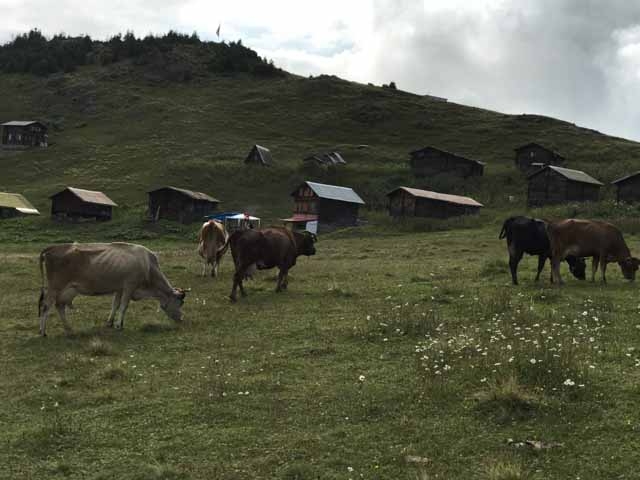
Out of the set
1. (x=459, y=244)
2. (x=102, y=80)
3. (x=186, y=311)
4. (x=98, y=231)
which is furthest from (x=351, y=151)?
(x=186, y=311)

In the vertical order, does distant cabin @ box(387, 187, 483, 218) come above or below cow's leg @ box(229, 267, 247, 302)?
above

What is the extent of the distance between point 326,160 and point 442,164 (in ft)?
58.6

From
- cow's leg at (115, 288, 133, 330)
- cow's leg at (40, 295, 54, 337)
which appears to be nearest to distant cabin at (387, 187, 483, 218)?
cow's leg at (115, 288, 133, 330)

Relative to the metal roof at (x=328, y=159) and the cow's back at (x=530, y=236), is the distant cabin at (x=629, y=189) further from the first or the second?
the cow's back at (x=530, y=236)

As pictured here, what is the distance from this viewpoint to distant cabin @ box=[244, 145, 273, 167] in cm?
9504

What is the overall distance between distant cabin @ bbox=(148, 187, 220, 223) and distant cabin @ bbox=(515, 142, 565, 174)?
48.5 metres

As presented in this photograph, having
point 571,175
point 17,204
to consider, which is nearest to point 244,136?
point 17,204

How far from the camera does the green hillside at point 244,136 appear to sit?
288 feet

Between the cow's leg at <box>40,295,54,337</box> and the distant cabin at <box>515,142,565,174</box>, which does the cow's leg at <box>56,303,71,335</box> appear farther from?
the distant cabin at <box>515,142,565,174</box>

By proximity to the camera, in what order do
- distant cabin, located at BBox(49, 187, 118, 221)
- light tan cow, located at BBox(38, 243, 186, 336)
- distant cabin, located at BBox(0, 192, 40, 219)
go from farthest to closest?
1. distant cabin, located at BBox(49, 187, 118, 221)
2. distant cabin, located at BBox(0, 192, 40, 219)
3. light tan cow, located at BBox(38, 243, 186, 336)

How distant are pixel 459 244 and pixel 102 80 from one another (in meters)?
137

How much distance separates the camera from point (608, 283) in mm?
18969

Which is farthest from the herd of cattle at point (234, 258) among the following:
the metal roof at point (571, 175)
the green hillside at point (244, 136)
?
the green hillside at point (244, 136)

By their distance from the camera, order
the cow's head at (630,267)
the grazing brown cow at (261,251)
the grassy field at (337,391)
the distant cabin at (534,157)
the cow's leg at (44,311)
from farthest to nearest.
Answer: the distant cabin at (534,157)
the grazing brown cow at (261,251)
the cow's head at (630,267)
the cow's leg at (44,311)
the grassy field at (337,391)
